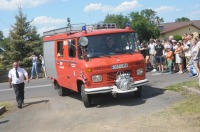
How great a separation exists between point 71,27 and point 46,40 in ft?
8.25

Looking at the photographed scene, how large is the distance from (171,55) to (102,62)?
8.41 metres

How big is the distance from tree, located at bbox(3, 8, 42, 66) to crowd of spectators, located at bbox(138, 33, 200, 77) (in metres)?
23.9

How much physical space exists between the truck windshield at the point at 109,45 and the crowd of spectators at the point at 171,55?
19.0 ft

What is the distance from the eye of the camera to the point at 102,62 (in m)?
11.0

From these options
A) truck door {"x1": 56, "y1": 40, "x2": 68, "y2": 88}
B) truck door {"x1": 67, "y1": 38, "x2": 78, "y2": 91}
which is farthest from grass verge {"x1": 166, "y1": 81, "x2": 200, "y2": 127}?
truck door {"x1": 56, "y1": 40, "x2": 68, "y2": 88}

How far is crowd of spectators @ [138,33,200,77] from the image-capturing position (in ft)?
59.7

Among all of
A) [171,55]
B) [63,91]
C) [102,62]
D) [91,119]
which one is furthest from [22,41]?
[91,119]

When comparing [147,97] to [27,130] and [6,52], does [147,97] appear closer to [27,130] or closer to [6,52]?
[27,130]

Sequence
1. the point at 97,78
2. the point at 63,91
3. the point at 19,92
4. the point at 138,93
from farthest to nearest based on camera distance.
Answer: the point at 63,91
the point at 19,92
the point at 138,93
the point at 97,78

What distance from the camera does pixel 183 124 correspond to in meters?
7.82

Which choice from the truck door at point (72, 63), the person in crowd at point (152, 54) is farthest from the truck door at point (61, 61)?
the person in crowd at point (152, 54)

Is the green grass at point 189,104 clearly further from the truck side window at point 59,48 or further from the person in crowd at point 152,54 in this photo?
the person in crowd at point 152,54

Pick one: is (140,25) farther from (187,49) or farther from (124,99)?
(124,99)

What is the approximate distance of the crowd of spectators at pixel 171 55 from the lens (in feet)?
59.7
